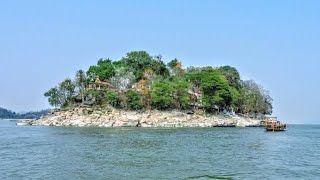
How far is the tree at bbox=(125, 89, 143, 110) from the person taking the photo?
351 ft

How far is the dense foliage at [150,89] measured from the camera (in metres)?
109

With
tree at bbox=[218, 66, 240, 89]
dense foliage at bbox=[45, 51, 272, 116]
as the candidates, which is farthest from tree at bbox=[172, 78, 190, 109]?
tree at bbox=[218, 66, 240, 89]

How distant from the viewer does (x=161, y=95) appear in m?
108

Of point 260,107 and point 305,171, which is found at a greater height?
point 260,107

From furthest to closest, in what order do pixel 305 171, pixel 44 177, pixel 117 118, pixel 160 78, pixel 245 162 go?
1. pixel 160 78
2. pixel 117 118
3. pixel 245 162
4. pixel 305 171
5. pixel 44 177

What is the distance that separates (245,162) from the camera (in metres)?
35.0

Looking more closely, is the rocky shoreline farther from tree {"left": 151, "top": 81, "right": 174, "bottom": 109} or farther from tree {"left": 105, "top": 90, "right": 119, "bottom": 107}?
tree {"left": 105, "top": 90, "right": 119, "bottom": 107}

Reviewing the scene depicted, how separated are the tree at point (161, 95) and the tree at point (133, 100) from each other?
3332mm

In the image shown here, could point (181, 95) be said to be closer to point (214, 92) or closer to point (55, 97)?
point (214, 92)

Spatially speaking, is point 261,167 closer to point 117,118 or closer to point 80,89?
point 117,118

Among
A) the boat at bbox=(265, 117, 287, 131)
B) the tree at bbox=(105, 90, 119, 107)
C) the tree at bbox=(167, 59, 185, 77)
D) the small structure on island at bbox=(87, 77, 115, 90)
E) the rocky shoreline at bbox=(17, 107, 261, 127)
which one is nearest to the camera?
the boat at bbox=(265, 117, 287, 131)

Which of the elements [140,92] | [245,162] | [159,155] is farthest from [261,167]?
[140,92]

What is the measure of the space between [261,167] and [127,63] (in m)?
95.5

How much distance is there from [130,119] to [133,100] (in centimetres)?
691
